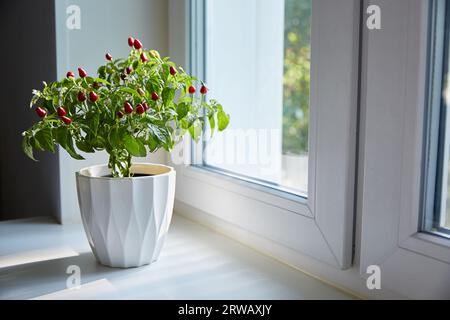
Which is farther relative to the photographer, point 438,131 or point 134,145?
point 134,145

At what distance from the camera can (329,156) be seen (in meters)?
0.77

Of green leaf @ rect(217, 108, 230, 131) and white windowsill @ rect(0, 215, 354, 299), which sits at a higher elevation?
green leaf @ rect(217, 108, 230, 131)

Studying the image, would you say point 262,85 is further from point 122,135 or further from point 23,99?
point 23,99

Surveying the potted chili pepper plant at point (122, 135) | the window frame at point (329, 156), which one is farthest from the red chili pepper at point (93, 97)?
the window frame at point (329, 156)

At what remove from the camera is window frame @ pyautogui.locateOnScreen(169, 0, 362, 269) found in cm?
73

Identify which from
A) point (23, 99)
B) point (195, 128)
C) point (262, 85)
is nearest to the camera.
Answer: point (195, 128)

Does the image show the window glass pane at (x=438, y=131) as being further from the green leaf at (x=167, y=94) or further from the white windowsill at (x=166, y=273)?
the green leaf at (x=167, y=94)

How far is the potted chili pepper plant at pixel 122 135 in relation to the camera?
2.54ft

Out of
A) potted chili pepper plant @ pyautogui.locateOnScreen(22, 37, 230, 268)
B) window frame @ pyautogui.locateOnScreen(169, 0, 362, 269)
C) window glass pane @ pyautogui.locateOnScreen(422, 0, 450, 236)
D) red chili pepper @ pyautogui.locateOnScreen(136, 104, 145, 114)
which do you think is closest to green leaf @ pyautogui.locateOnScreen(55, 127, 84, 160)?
potted chili pepper plant @ pyautogui.locateOnScreen(22, 37, 230, 268)

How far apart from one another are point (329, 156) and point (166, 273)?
1.02 ft

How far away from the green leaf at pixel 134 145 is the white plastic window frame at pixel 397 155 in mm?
309

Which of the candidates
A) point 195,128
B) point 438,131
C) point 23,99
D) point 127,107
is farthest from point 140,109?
point 23,99

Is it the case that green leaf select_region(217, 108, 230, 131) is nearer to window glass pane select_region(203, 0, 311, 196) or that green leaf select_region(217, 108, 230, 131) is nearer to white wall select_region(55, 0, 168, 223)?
window glass pane select_region(203, 0, 311, 196)
